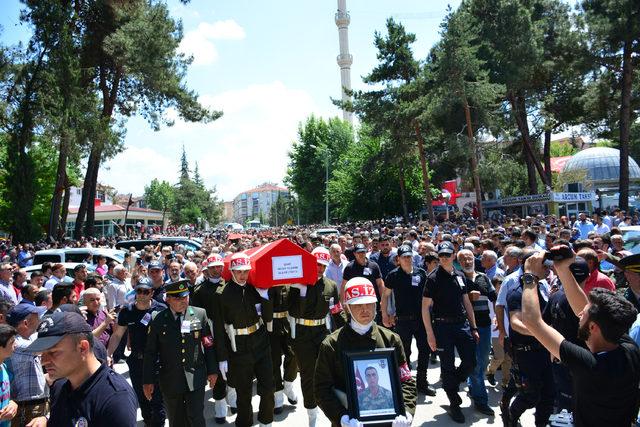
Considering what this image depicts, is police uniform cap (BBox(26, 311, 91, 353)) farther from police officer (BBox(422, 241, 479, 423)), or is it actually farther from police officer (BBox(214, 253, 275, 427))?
police officer (BBox(422, 241, 479, 423))

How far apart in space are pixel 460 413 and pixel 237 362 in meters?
2.80

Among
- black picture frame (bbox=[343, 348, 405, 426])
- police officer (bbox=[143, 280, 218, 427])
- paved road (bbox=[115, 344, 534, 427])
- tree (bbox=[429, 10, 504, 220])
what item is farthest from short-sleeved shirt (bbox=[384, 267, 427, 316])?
tree (bbox=[429, 10, 504, 220])

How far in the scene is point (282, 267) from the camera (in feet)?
21.5

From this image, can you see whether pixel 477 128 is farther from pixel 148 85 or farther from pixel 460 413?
pixel 460 413

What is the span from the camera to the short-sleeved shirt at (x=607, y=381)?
9.16 feet

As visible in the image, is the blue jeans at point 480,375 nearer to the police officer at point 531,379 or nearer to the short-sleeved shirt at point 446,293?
the short-sleeved shirt at point 446,293

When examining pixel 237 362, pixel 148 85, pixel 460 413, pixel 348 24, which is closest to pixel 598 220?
pixel 460 413

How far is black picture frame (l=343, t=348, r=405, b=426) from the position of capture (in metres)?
3.28

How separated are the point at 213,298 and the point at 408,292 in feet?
9.37

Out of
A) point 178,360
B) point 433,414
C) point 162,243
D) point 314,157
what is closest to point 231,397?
point 178,360

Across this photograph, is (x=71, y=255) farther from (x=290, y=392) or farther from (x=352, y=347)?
(x=352, y=347)

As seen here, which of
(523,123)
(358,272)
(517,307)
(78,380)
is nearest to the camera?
(78,380)

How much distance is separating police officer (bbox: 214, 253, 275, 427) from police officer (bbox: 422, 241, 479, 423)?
6.74 ft

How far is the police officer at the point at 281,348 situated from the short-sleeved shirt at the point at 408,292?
5.66 ft
